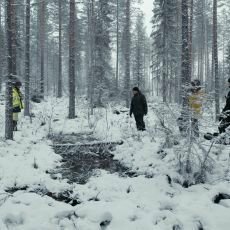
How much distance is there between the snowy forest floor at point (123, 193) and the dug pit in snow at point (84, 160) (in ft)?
0.47

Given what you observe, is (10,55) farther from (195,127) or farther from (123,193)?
(195,127)

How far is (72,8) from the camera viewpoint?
621 inches

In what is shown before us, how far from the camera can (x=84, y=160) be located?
27.0 ft

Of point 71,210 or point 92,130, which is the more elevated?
point 92,130

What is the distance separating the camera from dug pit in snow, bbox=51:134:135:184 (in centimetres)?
698

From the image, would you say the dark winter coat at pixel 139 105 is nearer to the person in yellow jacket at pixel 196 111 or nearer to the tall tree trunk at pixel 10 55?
the tall tree trunk at pixel 10 55

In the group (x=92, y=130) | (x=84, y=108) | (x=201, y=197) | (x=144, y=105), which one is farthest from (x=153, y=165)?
(x=84, y=108)

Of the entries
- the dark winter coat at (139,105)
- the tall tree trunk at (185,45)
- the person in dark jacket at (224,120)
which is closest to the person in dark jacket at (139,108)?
the dark winter coat at (139,105)

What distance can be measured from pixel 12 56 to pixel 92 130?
15.9ft

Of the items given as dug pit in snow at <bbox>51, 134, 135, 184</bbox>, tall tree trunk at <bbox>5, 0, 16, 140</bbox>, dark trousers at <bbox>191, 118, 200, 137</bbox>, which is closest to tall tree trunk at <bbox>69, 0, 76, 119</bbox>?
dug pit in snow at <bbox>51, 134, 135, 184</bbox>

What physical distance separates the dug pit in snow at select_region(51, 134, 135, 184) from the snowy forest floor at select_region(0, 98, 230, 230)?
14 cm

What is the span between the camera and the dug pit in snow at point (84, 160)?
6980mm

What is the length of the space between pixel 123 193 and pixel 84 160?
276 cm

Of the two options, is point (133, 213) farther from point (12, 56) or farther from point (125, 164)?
point (12, 56)
